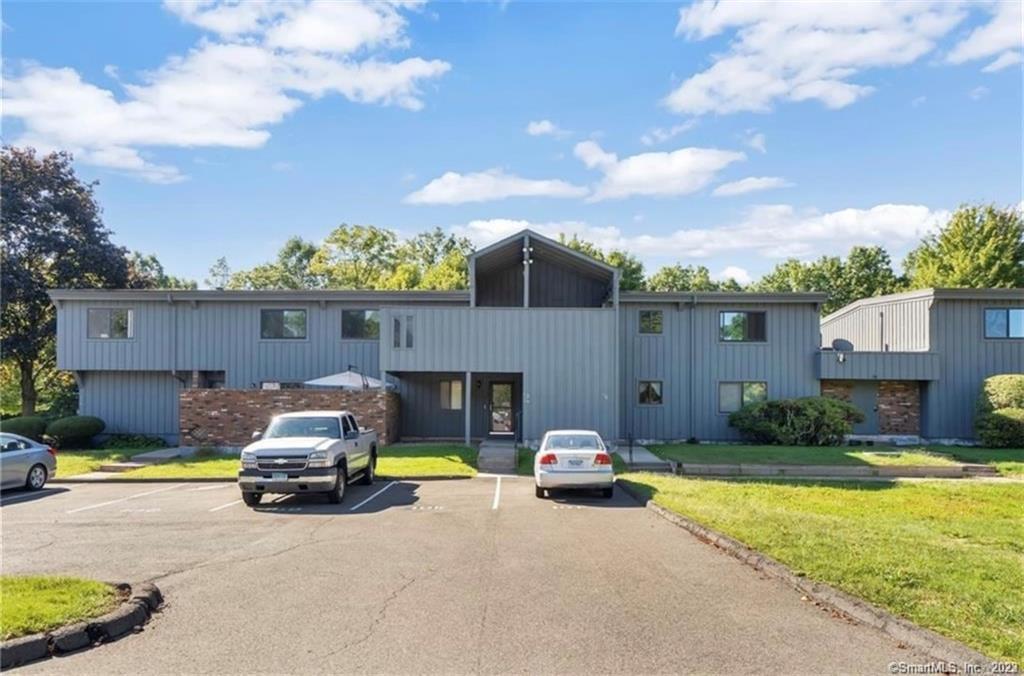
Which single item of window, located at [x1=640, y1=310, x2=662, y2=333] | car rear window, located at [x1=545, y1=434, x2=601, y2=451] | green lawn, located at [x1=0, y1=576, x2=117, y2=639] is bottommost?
green lawn, located at [x1=0, y1=576, x2=117, y2=639]

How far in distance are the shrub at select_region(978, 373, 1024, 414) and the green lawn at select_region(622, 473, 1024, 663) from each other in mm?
8581

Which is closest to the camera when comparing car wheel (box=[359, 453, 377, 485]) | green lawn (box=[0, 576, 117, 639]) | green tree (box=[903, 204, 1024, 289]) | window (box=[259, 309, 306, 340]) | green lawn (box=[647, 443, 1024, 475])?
green lawn (box=[0, 576, 117, 639])

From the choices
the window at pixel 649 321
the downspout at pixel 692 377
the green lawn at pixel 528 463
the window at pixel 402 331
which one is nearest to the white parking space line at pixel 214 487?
the window at pixel 402 331

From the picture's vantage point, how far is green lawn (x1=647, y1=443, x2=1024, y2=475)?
67.6 ft

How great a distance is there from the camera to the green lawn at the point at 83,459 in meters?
21.0

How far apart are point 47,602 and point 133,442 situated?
74.3 ft

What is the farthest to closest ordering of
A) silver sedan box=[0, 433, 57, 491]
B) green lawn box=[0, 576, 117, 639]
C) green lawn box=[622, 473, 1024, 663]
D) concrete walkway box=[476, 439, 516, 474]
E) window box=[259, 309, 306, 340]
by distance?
window box=[259, 309, 306, 340] < concrete walkway box=[476, 439, 516, 474] < silver sedan box=[0, 433, 57, 491] < green lawn box=[622, 473, 1024, 663] < green lawn box=[0, 576, 117, 639]

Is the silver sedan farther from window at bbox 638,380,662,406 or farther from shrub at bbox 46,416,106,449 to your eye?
window at bbox 638,380,662,406

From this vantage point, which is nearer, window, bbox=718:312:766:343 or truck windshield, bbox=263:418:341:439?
truck windshield, bbox=263:418:341:439

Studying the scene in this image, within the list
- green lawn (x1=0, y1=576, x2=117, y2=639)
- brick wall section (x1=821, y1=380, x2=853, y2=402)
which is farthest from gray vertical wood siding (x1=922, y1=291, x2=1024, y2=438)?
green lawn (x1=0, y1=576, x2=117, y2=639)

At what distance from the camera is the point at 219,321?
89.9 feet

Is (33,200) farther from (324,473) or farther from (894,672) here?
(894,672)

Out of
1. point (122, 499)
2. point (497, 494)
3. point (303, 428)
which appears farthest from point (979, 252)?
point (122, 499)

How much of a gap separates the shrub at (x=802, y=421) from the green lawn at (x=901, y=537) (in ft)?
23.1
